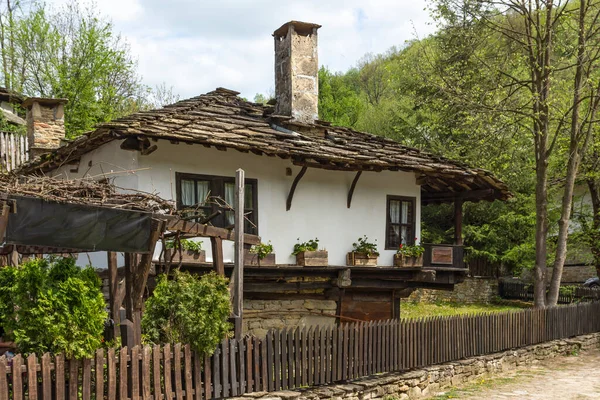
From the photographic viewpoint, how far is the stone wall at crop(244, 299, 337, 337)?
13297 millimetres

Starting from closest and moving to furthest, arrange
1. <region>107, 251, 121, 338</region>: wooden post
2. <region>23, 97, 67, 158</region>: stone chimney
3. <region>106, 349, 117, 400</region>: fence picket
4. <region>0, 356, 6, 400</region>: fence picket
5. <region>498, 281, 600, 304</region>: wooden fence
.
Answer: <region>0, 356, 6, 400</region>: fence picket, <region>106, 349, 117, 400</region>: fence picket, <region>107, 251, 121, 338</region>: wooden post, <region>23, 97, 67, 158</region>: stone chimney, <region>498, 281, 600, 304</region>: wooden fence

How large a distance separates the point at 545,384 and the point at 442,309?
11.0 metres

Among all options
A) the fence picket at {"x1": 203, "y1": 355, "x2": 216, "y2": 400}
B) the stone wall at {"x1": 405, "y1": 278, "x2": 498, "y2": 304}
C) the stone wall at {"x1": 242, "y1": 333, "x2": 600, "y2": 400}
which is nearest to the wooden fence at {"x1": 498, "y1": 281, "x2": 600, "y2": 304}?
the stone wall at {"x1": 405, "y1": 278, "x2": 498, "y2": 304}

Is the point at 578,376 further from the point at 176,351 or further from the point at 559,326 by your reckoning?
the point at 176,351

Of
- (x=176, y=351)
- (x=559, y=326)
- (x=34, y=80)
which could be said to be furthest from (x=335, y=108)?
(x=176, y=351)

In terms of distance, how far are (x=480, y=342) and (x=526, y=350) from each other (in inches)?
72.0

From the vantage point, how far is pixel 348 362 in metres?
10.1

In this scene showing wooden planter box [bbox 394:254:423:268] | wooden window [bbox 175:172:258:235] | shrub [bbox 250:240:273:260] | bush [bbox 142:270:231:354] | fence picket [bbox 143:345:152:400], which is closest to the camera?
fence picket [bbox 143:345:152:400]

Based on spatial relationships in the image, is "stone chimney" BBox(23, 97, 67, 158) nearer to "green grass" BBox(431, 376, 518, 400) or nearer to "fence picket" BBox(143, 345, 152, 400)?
"fence picket" BBox(143, 345, 152, 400)

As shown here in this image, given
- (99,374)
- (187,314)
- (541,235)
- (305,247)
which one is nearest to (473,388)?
(305,247)

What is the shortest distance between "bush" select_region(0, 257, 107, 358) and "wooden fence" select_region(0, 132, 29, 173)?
506 inches

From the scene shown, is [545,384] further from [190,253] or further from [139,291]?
[139,291]

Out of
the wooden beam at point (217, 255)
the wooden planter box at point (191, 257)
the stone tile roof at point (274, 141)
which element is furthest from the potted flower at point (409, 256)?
the wooden beam at point (217, 255)

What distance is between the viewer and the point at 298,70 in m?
13.5
